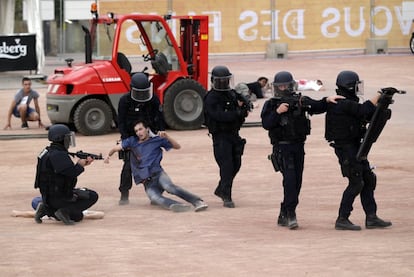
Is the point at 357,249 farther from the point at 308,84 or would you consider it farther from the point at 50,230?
the point at 308,84

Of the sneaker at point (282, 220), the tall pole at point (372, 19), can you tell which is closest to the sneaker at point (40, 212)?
the sneaker at point (282, 220)

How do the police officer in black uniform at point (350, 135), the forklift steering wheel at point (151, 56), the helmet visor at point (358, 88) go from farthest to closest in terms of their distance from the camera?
the forklift steering wheel at point (151, 56) → the helmet visor at point (358, 88) → the police officer in black uniform at point (350, 135)

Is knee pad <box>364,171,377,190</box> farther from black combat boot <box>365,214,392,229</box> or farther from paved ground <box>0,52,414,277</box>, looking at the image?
paved ground <box>0,52,414,277</box>

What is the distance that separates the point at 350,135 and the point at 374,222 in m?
1.00

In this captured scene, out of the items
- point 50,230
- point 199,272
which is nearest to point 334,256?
point 199,272

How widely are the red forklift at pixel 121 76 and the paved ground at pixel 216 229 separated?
1419 mm

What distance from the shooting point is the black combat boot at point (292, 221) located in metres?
11.7

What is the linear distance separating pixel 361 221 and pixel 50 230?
138 inches

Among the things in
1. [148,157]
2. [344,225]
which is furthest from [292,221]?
[148,157]

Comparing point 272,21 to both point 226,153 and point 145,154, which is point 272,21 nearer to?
point 226,153

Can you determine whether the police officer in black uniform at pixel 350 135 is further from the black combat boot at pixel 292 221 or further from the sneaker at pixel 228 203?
the sneaker at pixel 228 203

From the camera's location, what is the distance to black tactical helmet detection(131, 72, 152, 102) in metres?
13.5

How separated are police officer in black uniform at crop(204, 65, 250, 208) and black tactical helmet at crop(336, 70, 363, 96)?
7.08 ft

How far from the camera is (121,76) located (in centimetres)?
2166
